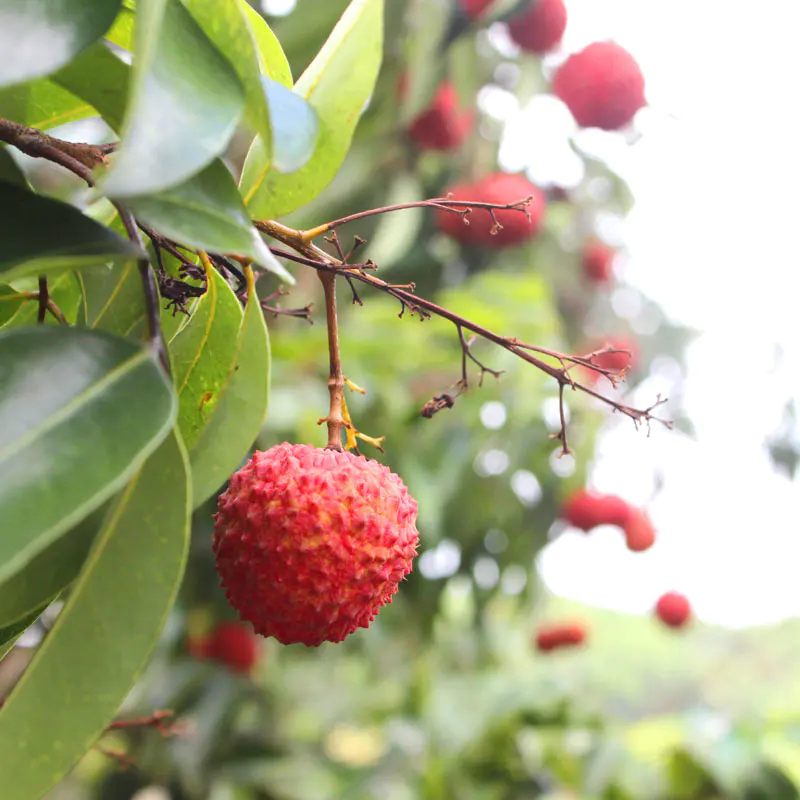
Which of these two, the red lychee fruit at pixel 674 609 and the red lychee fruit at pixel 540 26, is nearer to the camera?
the red lychee fruit at pixel 540 26

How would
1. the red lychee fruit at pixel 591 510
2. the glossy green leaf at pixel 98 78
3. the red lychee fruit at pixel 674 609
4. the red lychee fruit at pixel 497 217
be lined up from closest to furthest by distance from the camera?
the glossy green leaf at pixel 98 78, the red lychee fruit at pixel 497 217, the red lychee fruit at pixel 591 510, the red lychee fruit at pixel 674 609

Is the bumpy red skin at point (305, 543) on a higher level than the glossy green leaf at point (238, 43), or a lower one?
lower

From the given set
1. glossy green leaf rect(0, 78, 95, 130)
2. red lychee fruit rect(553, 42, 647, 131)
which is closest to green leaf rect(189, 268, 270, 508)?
glossy green leaf rect(0, 78, 95, 130)

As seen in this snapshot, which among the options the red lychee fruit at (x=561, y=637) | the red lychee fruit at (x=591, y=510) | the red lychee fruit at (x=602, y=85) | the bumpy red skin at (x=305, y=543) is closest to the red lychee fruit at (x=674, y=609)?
the red lychee fruit at (x=561, y=637)

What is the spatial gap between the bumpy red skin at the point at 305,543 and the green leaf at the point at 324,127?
0.53 ft

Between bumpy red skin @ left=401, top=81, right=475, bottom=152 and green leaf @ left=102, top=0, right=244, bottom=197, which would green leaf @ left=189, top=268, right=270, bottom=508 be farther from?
bumpy red skin @ left=401, top=81, right=475, bottom=152

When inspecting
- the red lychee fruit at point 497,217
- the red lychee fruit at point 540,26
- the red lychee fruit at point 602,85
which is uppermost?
the red lychee fruit at point 540,26

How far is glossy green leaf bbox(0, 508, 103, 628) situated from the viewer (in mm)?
410

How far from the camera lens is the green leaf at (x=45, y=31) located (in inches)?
12.9

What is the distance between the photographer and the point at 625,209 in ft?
8.40

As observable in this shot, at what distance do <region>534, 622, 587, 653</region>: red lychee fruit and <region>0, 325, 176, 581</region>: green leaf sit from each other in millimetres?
2536

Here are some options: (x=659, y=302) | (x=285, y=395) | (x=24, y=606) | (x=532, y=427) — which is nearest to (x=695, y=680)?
(x=659, y=302)

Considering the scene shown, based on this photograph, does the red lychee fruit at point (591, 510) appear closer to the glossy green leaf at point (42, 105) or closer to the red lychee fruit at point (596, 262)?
the red lychee fruit at point (596, 262)

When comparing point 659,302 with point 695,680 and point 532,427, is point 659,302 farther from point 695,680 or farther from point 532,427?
point 695,680
